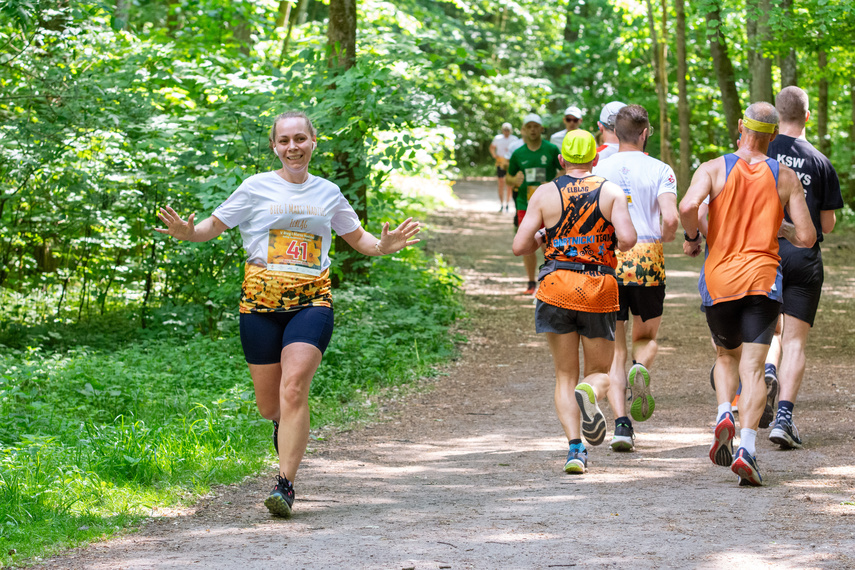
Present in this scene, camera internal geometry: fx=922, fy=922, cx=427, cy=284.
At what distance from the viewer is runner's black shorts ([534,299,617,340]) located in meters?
5.47

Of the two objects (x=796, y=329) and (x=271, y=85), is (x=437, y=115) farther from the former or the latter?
(x=796, y=329)

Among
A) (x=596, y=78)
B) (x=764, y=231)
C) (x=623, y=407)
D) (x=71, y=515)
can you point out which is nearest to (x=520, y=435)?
(x=623, y=407)

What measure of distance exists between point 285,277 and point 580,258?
1.79 meters

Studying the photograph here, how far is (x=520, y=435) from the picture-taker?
22.7ft

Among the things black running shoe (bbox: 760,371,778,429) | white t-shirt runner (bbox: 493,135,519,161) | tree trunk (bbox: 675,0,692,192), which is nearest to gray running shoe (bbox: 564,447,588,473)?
black running shoe (bbox: 760,371,778,429)

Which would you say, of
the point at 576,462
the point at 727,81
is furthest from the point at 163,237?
the point at 727,81

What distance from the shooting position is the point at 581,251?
5438 millimetres

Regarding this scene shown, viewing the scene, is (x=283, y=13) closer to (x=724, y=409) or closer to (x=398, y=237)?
(x=398, y=237)

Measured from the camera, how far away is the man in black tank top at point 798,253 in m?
6.05

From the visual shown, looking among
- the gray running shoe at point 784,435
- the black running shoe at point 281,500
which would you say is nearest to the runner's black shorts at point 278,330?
the black running shoe at point 281,500

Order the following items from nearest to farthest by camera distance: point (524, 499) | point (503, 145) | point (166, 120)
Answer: point (524, 499) < point (166, 120) < point (503, 145)

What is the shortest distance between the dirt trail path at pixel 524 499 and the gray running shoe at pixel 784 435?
80 millimetres

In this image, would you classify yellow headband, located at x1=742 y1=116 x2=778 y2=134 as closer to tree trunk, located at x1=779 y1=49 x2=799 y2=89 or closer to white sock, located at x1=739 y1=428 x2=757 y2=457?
white sock, located at x1=739 y1=428 x2=757 y2=457

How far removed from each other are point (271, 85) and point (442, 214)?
16.6 meters
